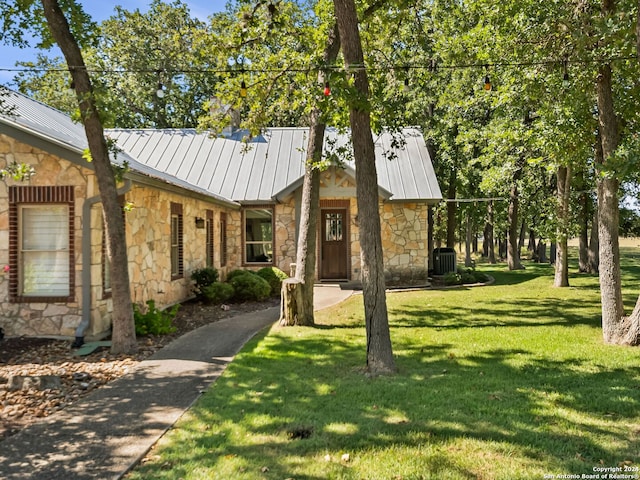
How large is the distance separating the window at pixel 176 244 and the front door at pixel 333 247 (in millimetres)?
5220

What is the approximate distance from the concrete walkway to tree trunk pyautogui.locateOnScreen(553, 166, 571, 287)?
10219 mm

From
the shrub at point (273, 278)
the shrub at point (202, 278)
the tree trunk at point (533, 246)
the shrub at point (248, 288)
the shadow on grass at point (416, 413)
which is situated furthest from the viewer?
the tree trunk at point (533, 246)

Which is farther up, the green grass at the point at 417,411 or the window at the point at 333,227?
the window at the point at 333,227

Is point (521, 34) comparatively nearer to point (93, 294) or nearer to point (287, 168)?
point (93, 294)

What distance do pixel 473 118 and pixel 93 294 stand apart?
60.8 feet

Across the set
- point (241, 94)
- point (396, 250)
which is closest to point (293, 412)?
point (241, 94)

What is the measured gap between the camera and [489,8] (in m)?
8.91

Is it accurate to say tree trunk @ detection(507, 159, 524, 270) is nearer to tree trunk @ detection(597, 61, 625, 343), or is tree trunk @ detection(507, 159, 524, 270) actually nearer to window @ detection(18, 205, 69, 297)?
tree trunk @ detection(597, 61, 625, 343)

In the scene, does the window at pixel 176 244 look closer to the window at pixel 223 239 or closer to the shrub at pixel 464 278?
the window at pixel 223 239

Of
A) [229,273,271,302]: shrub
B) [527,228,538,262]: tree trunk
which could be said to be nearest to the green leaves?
[229,273,271,302]: shrub

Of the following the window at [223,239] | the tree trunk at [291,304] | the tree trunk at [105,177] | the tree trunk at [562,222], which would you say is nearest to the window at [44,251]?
the tree trunk at [105,177]

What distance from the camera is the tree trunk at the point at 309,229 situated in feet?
28.3

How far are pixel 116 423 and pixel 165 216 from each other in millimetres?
6652

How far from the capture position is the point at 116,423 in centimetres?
429
